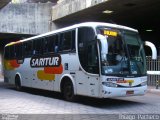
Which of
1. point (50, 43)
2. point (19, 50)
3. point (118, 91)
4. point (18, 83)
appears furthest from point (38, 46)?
point (118, 91)

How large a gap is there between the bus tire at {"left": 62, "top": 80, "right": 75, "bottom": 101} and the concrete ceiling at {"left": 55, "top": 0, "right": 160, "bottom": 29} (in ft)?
27.2

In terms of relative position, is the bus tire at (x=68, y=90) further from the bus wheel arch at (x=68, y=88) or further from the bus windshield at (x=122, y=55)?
the bus windshield at (x=122, y=55)

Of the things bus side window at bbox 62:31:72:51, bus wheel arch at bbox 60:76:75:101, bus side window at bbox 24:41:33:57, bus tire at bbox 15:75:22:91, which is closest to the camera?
bus wheel arch at bbox 60:76:75:101

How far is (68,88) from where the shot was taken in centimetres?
1436

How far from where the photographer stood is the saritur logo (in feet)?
50.1

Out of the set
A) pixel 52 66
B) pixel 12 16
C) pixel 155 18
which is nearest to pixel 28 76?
pixel 52 66

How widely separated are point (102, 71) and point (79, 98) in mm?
3438

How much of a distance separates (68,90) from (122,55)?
300cm

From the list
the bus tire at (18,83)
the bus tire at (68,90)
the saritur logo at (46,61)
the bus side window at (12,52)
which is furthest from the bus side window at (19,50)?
the bus tire at (68,90)

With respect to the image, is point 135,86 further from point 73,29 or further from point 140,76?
point 73,29

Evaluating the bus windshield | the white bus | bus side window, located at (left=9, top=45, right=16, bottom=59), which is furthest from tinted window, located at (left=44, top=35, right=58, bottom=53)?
bus side window, located at (left=9, top=45, right=16, bottom=59)

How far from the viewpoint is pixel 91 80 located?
1260 centimetres

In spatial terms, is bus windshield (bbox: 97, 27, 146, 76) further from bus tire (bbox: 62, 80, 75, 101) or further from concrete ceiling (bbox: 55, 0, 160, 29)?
concrete ceiling (bbox: 55, 0, 160, 29)

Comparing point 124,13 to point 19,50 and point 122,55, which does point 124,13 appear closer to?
point 19,50
